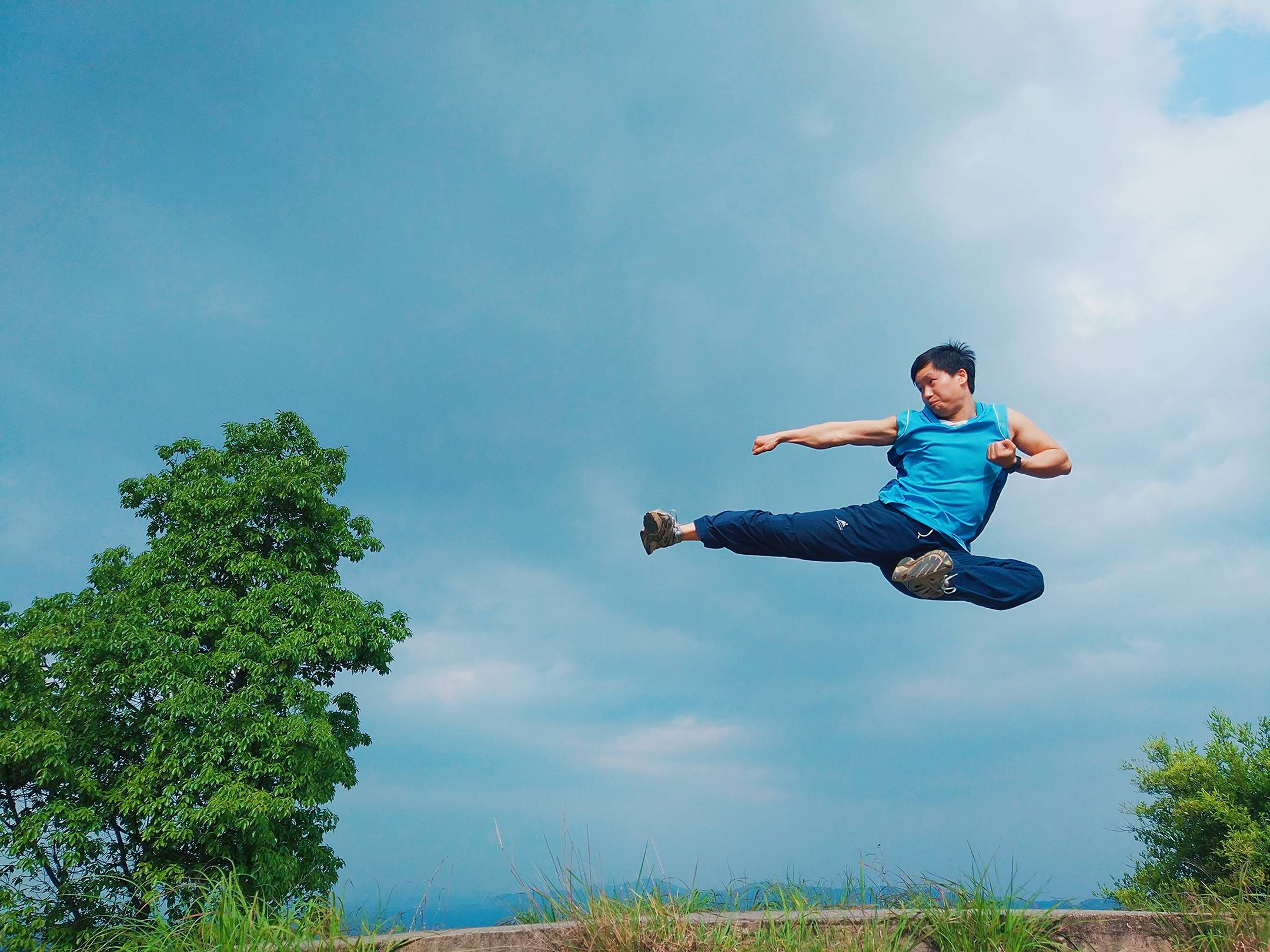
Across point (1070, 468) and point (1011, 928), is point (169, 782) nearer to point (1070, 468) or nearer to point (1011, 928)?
point (1011, 928)

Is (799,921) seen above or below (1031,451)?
below

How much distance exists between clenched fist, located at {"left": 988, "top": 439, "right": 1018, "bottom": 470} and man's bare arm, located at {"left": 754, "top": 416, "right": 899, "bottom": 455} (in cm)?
77

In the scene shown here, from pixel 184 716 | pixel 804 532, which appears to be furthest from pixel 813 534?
pixel 184 716

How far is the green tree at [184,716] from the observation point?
13398 millimetres

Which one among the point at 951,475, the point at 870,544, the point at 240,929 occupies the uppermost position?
the point at 951,475

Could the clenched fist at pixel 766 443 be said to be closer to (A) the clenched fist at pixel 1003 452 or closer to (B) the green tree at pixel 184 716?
(A) the clenched fist at pixel 1003 452

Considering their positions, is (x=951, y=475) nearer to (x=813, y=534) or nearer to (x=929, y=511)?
(x=929, y=511)

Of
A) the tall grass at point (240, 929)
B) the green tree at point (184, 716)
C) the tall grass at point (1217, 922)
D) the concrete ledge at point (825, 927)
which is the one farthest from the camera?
the green tree at point (184, 716)

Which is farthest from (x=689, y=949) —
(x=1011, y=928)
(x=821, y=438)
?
(x=821, y=438)

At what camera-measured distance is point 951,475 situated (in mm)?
5406

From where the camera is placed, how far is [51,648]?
561 inches

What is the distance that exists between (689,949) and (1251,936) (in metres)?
3.31

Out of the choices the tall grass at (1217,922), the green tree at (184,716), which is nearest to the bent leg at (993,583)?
the tall grass at (1217,922)

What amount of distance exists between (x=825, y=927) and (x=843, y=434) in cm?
303
